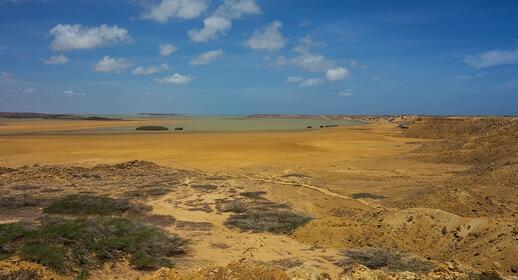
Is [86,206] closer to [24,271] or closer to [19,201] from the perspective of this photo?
[19,201]

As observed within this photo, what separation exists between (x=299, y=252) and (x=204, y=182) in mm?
9522

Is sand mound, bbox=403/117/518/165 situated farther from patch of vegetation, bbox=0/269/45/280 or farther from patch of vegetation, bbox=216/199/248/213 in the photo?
patch of vegetation, bbox=0/269/45/280

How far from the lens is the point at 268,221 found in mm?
12617

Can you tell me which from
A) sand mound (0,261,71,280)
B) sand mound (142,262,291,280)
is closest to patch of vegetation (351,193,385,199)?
sand mound (142,262,291,280)

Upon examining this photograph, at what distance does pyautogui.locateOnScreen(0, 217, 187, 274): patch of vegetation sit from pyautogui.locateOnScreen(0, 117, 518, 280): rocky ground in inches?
4.1

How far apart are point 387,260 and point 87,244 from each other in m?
6.28

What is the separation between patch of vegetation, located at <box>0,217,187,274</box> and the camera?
28.1 feet

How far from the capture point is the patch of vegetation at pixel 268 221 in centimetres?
1195

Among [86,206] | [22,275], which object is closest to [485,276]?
[22,275]

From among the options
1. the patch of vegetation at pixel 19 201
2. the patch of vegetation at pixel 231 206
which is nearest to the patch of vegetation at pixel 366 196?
the patch of vegetation at pixel 231 206

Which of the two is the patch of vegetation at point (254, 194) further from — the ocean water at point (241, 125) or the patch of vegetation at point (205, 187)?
the ocean water at point (241, 125)

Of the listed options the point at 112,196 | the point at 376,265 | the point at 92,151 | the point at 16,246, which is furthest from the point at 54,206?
the point at 92,151

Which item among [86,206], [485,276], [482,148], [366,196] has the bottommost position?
[366,196]

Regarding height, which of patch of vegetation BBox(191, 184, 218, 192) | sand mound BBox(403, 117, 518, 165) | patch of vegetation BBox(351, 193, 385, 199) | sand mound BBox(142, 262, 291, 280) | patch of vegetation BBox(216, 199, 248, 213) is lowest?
patch of vegetation BBox(351, 193, 385, 199)
